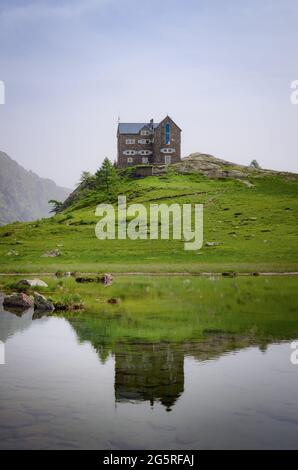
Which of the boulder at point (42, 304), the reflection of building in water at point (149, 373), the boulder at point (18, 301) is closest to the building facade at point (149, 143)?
the boulder at point (18, 301)

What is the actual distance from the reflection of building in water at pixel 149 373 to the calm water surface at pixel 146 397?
38mm

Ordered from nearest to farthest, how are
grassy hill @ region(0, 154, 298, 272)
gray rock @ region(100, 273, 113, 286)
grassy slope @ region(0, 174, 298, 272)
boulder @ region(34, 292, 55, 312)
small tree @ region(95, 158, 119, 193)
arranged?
boulder @ region(34, 292, 55, 312) → gray rock @ region(100, 273, 113, 286) → grassy slope @ region(0, 174, 298, 272) → grassy hill @ region(0, 154, 298, 272) → small tree @ region(95, 158, 119, 193)

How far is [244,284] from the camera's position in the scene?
56.0m

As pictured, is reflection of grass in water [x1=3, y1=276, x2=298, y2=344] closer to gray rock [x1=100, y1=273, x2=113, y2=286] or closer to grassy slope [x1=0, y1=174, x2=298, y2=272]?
gray rock [x1=100, y1=273, x2=113, y2=286]

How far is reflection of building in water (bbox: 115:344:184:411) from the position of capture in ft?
58.4

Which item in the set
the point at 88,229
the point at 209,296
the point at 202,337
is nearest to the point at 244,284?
the point at 209,296

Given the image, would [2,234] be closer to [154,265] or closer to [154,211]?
[154,211]

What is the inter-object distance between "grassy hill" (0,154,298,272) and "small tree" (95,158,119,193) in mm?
2383

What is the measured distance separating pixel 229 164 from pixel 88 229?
278 ft

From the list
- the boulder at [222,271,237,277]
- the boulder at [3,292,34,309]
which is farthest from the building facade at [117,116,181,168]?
the boulder at [3,292,34,309]

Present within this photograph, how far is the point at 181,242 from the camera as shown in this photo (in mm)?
92312

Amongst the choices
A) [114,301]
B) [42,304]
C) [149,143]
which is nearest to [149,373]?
[42,304]
